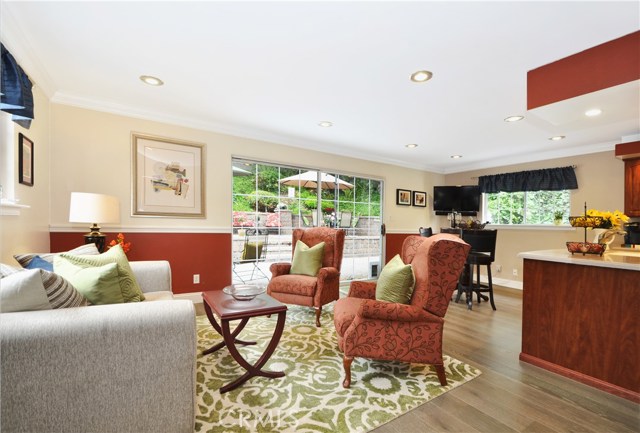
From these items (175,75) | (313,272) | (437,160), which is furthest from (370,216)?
(175,75)

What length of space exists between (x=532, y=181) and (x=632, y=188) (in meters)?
1.24

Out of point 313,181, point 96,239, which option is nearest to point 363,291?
point 96,239

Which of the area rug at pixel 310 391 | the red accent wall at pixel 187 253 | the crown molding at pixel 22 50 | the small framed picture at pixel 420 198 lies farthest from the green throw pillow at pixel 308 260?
the small framed picture at pixel 420 198

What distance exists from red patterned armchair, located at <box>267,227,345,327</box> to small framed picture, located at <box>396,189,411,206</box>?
2764 millimetres

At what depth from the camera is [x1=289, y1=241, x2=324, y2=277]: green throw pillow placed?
3.42 m

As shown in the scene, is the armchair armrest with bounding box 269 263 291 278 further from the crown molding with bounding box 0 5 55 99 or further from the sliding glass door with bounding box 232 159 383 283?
the crown molding with bounding box 0 5 55 99

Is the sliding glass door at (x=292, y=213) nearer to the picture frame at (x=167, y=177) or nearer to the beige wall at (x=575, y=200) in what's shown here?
the picture frame at (x=167, y=177)

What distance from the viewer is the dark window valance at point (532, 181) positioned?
470cm

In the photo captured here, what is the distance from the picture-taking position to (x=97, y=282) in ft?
5.02

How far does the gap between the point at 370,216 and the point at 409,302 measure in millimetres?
3622

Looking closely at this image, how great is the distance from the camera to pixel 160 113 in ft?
11.6

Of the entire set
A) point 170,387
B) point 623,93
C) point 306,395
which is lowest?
point 306,395

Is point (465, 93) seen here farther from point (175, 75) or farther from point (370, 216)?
point (370, 216)

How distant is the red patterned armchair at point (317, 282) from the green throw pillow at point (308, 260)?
0.26ft
